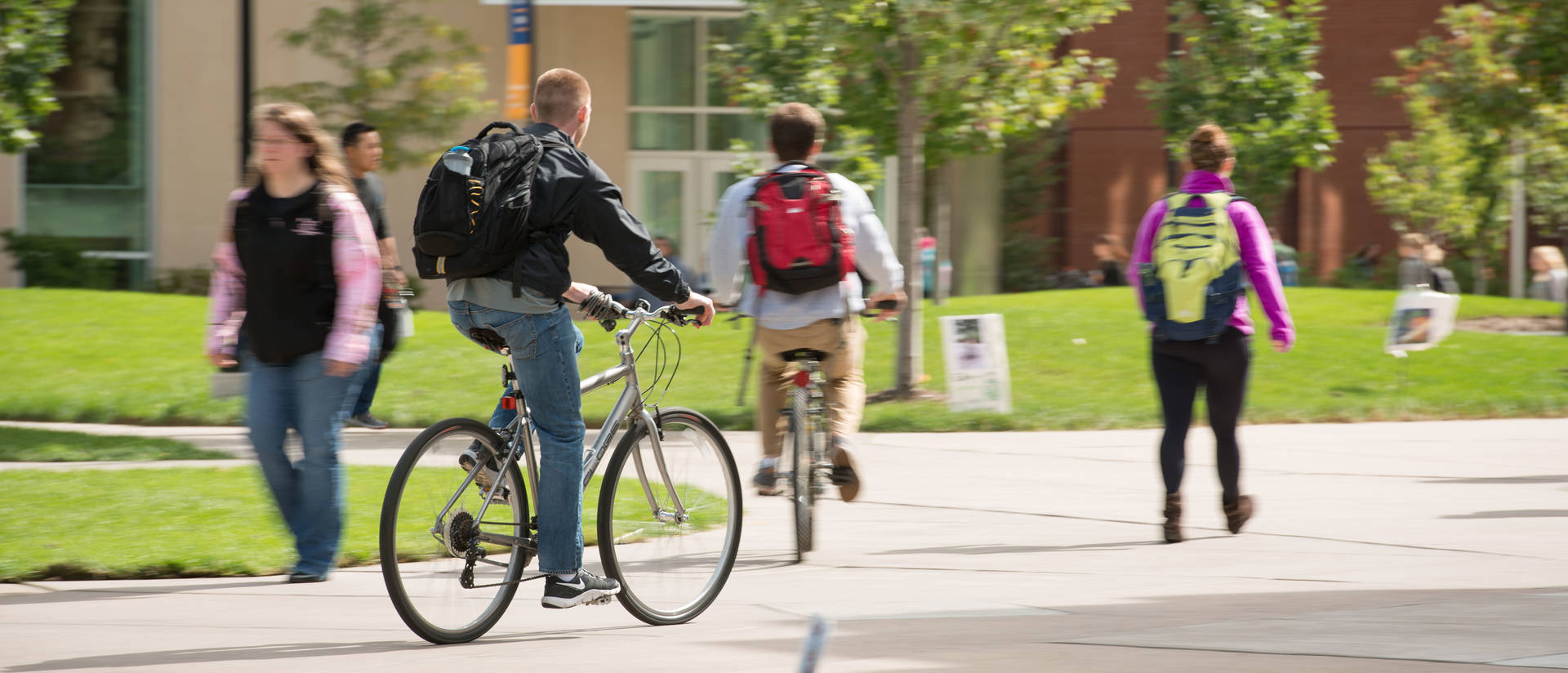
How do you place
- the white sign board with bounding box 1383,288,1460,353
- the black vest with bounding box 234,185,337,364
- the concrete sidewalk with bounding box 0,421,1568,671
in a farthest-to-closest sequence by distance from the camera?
the white sign board with bounding box 1383,288,1460,353
the black vest with bounding box 234,185,337,364
the concrete sidewalk with bounding box 0,421,1568,671

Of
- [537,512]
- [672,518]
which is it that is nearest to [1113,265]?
[672,518]

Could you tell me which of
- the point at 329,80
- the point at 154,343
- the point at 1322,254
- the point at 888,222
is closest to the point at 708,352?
the point at 154,343

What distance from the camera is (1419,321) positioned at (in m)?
12.1

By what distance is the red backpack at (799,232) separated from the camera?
619 cm

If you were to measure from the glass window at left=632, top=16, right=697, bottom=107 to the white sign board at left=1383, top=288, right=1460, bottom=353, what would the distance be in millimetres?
19718

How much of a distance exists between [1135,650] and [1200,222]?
2.70 m

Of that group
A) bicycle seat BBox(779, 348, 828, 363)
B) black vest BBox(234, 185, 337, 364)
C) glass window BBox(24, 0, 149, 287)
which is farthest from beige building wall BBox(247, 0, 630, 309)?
black vest BBox(234, 185, 337, 364)

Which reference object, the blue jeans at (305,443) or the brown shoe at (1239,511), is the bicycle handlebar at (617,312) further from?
the brown shoe at (1239,511)

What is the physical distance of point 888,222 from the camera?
31.0 m

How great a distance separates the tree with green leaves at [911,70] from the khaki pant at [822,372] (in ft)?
19.2

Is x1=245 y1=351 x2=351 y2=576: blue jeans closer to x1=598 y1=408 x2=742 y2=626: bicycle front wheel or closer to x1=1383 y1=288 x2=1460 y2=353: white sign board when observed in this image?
x1=598 y1=408 x2=742 y2=626: bicycle front wheel

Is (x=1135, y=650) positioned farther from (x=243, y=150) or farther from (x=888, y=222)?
(x=888, y=222)

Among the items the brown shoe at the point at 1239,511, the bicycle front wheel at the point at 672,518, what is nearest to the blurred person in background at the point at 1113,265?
the brown shoe at the point at 1239,511

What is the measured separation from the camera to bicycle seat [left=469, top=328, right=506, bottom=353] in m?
4.85
